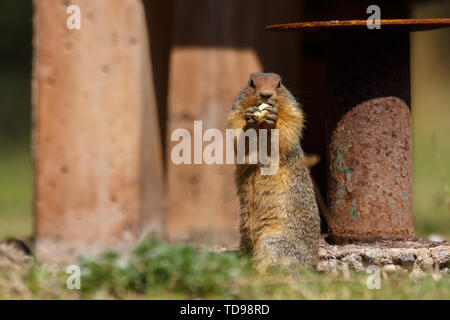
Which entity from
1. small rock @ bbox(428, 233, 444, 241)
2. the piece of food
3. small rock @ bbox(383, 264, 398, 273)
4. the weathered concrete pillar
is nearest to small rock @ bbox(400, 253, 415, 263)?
small rock @ bbox(383, 264, 398, 273)

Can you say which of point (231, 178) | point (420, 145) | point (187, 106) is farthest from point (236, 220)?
point (420, 145)

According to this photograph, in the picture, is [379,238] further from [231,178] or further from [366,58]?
[231,178]

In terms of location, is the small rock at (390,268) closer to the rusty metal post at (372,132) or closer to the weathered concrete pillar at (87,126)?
the rusty metal post at (372,132)

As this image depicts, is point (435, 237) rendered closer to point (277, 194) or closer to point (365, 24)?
point (277, 194)

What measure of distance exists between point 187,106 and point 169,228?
1172 mm

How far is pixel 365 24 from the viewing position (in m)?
5.57

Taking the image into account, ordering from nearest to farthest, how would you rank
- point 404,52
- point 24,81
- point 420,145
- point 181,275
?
1. point 181,275
2. point 404,52
3. point 420,145
4. point 24,81

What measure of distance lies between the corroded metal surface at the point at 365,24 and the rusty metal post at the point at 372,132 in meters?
0.02

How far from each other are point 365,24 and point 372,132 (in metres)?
0.82

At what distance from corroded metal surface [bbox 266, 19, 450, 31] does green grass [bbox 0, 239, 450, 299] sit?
6.05ft

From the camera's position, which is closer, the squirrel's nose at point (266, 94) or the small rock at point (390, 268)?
the squirrel's nose at point (266, 94)

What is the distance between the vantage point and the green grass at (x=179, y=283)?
452cm

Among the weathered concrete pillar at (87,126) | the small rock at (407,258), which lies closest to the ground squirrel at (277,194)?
the small rock at (407,258)

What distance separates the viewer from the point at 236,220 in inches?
288
